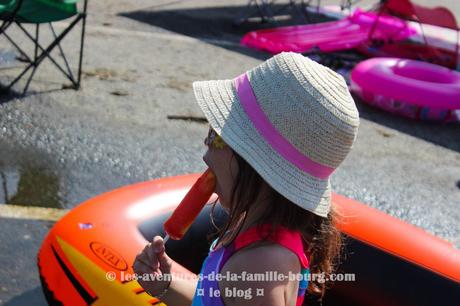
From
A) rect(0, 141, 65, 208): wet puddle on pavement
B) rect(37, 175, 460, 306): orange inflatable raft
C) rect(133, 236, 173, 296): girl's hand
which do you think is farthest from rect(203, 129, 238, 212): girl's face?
rect(0, 141, 65, 208): wet puddle on pavement

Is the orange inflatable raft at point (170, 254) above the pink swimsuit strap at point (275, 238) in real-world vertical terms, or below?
below

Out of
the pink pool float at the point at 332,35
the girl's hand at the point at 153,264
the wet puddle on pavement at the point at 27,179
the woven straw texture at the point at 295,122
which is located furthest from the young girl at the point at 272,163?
the pink pool float at the point at 332,35

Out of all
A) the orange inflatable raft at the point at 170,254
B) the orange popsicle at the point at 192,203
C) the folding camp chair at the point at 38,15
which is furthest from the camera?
the folding camp chair at the point at 38,15

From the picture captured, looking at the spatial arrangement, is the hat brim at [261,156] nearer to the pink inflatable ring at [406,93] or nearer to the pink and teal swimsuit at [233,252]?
the pink and teal swimsuit at [233,252]

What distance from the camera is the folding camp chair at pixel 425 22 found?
7.16 m

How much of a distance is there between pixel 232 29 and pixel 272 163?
7500mm

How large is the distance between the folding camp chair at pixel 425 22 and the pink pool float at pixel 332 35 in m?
0.23

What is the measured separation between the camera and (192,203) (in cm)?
161

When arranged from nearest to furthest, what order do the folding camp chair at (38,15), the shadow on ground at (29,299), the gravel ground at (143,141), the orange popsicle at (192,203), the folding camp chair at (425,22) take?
the orange popsicle at (192,203) → the shadow on ground at (29,299) → the gravel ground at (143,141) → the folding camp chair at (38,15) → the folding camp chair at (425,22)

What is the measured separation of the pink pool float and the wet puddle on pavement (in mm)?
3924

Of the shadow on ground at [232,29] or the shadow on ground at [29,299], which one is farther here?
the shadow on ground at [232,29]

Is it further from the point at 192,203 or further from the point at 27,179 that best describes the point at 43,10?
the point at 192,203

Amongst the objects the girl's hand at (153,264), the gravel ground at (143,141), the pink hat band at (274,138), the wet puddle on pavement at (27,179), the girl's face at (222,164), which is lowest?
the gravel ground at (143,141)

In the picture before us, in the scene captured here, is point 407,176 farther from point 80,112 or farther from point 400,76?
point 80,112
